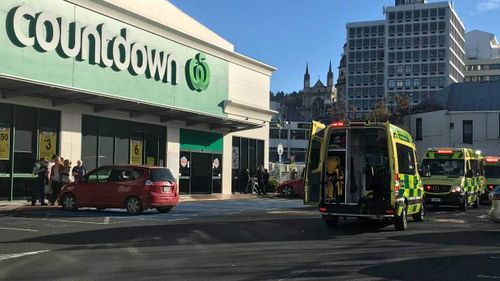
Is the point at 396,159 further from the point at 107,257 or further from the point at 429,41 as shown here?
the point at 429,41

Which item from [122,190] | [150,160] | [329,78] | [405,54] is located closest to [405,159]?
[122,190]

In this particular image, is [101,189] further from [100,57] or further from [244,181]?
[244,181]

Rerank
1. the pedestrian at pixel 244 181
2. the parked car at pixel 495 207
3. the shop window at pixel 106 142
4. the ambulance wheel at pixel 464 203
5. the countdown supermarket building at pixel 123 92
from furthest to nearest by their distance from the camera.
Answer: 1. the pedestrian at pixel 244 181
2. the shop window at pixel 106 142
3. the ambulance wheel at pixel 464 203
4. the countdown supermarket building at pixel 123 92
5. the parked car at pixel 495 207

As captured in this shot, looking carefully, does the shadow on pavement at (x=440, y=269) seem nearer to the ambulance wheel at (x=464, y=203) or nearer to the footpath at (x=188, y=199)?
the footpath at (x=188, y=199)

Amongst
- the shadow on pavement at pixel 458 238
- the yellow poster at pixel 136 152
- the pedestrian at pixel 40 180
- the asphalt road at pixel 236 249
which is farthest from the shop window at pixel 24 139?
the shadow on pavement at pixel 458 238

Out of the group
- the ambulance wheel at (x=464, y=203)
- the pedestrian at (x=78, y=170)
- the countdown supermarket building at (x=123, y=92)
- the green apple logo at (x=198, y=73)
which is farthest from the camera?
the green apple logo at (x=198, y=73)

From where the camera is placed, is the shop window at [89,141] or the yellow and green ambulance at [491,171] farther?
the yellow and green ambulance at [491,171]

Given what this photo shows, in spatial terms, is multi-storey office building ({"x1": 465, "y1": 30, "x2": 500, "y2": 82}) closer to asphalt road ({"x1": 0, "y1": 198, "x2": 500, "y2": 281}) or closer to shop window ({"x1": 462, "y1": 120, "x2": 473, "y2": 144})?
shop window ({"x1": 462, "y1": 120, "x2": 473, "y2": 144})

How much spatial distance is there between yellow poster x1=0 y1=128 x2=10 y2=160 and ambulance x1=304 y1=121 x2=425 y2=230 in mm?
10555

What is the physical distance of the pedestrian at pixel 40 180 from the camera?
18.8 metres

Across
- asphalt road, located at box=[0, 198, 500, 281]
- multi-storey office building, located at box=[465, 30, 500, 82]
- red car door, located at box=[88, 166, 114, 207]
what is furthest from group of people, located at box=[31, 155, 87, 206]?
multi-storey office building, located at box=[465, 30, 500, 82]

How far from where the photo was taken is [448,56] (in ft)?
473

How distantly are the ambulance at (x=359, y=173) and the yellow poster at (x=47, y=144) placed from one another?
10.6 metres

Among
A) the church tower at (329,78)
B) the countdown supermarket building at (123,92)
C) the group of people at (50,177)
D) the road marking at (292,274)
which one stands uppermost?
the church tower at (329,78)
